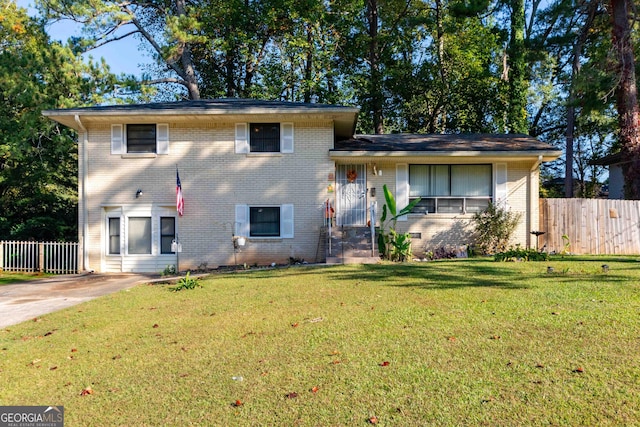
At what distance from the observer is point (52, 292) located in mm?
11164

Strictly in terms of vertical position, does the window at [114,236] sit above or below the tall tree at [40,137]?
below

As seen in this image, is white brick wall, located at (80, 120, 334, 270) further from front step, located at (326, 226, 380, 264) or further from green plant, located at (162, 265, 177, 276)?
front step, located at (326, 226, 380, 264)

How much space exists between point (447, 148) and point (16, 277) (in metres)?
15.3

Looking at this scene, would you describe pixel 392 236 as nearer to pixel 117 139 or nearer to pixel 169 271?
pixel 169 271

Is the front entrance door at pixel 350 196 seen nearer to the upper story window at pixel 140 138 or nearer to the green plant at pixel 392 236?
the green plant at pixel 392 236

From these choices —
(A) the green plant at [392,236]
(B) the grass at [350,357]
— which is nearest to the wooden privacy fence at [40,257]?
(B) the grass at [350,357]

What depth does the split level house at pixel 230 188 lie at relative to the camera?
50.1 ft

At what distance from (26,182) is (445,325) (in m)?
22.5

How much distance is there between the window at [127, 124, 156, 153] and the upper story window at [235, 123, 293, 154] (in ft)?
10.1

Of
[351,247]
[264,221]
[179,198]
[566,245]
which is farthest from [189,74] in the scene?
[566,245]

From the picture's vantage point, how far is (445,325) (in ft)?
18.7

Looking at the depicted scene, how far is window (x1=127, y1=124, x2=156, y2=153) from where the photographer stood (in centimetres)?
1557

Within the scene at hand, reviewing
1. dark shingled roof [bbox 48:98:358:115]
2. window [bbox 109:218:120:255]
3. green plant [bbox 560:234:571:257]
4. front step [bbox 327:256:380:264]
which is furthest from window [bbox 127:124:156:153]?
green plant [bbox 560:234:571:257]

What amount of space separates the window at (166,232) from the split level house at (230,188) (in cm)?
4
